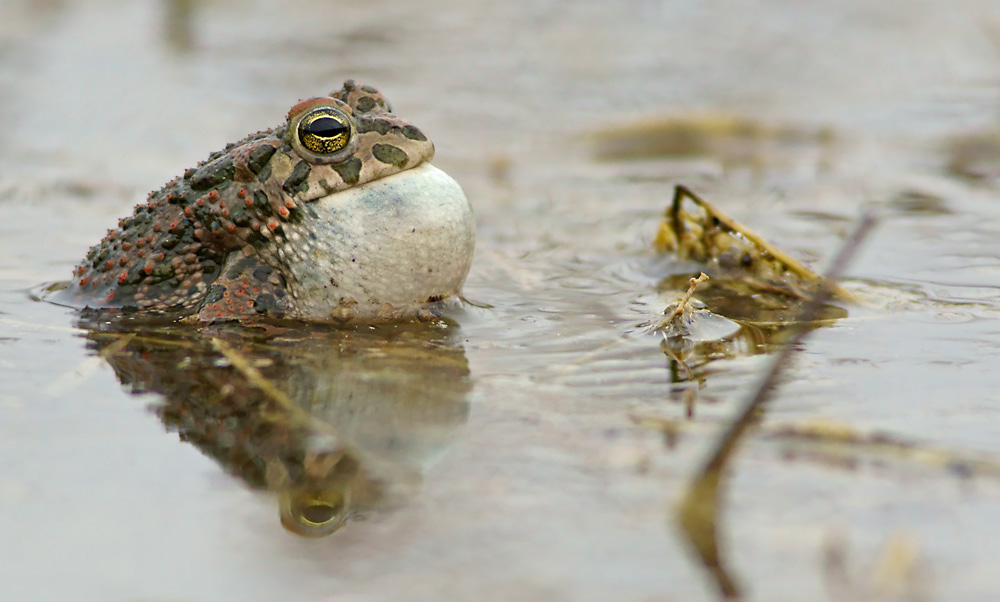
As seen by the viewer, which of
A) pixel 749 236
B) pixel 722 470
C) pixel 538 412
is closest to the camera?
pixel 722 470

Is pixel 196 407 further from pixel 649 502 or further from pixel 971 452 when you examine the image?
pixel 971 452

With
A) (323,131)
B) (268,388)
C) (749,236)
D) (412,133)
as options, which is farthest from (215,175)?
(749,236)

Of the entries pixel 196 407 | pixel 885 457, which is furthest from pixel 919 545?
pixel 196 407

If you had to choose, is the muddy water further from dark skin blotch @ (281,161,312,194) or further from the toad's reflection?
dark skin blotch @ (281,161,312,194)

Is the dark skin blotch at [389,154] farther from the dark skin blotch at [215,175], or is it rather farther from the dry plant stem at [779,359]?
the dry plant stem at [779,359]

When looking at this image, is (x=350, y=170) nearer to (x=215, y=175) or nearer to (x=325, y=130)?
(x=325, y=130)

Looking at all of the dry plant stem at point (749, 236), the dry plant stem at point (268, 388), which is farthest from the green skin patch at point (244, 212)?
the dry plant stem at point (749, 236)
